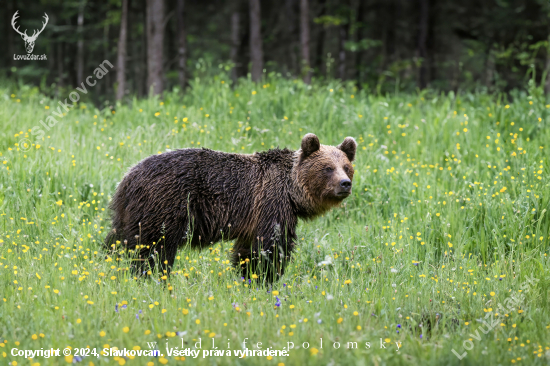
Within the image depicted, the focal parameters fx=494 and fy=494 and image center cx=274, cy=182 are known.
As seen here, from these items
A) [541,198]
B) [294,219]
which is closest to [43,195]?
[294,219]

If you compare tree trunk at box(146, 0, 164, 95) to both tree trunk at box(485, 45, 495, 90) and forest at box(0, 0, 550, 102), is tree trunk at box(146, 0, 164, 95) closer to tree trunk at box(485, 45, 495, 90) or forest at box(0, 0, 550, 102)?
forest at box(0, 0, 550, 102)

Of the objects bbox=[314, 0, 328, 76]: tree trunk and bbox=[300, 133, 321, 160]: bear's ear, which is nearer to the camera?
bbox=[300, 133, 321, 160]: bear's ear

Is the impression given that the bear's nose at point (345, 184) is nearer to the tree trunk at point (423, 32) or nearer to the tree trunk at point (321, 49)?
the tree trunk at point (423, 32)

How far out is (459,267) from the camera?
5.56 metres

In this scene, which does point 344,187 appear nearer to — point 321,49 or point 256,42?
point 256,42

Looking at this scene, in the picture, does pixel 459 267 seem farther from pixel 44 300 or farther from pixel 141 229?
pixel 44 300

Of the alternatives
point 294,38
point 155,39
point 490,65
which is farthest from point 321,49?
point 155,39

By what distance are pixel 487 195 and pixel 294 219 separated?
2.92 meters

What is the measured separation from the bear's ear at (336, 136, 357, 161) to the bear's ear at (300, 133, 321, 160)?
43 cm

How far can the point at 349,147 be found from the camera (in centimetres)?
618

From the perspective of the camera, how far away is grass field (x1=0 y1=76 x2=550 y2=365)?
376 centimetres

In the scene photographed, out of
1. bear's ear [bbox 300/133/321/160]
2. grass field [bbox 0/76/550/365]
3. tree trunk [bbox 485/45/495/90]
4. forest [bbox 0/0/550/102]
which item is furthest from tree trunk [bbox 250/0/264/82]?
bear's ear [bbox 300/133/321/160]

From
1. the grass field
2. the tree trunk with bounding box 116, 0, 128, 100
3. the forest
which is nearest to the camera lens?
the grass field

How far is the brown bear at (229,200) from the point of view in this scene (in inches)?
208
